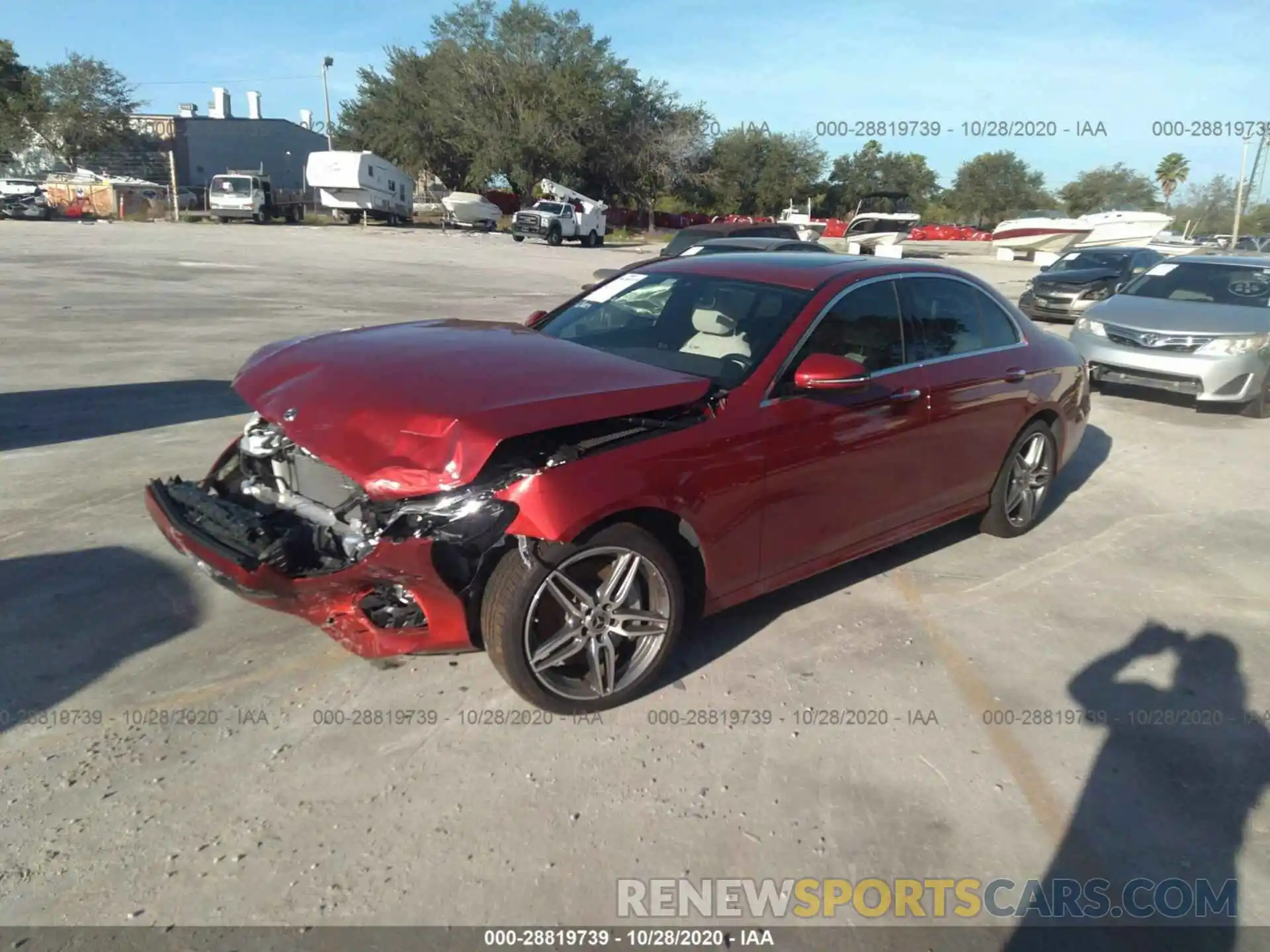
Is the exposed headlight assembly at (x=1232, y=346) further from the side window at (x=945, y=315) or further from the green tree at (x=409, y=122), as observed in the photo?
the green tree at (x=409, y=122)

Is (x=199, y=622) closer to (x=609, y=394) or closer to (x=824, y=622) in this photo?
(x=609, y=394)

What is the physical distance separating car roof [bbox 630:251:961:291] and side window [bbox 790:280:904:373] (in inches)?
5.0

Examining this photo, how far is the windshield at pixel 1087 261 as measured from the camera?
54.2 ft

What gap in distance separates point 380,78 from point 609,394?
218ft

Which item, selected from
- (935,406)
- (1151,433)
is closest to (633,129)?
(1151,433)

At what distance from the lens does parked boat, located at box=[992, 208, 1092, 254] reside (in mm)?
38844

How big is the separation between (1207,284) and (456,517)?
995 cm

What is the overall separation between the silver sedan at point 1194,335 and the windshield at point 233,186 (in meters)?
41.5

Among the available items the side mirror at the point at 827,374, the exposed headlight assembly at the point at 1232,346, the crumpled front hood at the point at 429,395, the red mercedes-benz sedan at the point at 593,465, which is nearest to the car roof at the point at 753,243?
the exposed headlight assembly at the point at 1232,346

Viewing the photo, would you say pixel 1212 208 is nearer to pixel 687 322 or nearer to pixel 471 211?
pixel 471 211

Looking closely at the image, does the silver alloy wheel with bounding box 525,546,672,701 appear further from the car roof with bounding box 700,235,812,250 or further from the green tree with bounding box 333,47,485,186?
the green tree with bounding box 333,47,485,186

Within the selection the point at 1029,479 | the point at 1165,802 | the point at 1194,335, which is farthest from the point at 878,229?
the point at 1165,802

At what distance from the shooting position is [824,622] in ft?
14.2

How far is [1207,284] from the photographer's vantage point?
10.0 metres
